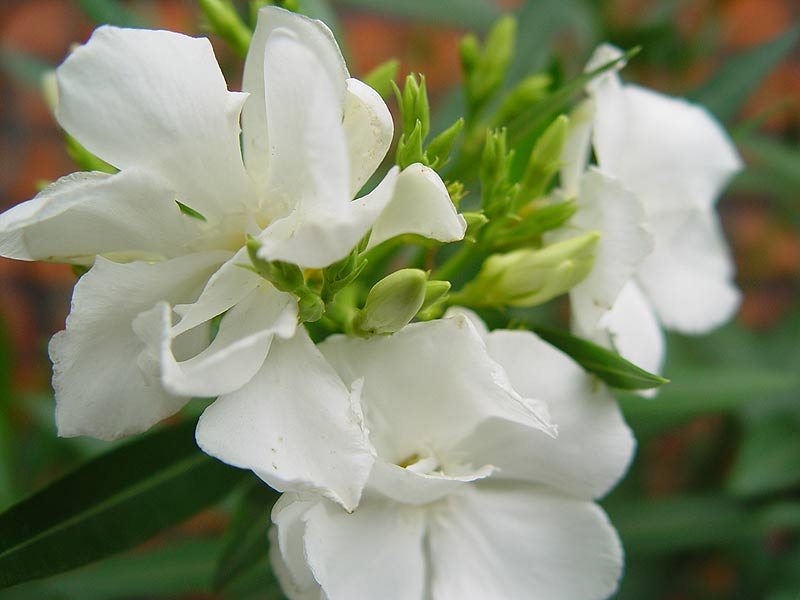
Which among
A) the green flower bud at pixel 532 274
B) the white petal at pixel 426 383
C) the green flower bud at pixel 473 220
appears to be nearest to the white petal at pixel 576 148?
the green flower bud at pixel 532 274

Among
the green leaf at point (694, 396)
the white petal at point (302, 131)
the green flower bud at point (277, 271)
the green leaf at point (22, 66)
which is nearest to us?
the white petal at point (302, 131)

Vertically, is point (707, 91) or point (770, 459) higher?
point (707, 91)

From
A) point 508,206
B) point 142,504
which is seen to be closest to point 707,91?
point 508,206

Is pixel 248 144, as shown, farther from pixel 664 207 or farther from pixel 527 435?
pixel 664 207

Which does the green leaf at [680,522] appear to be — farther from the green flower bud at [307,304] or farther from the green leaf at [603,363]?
the green flower bud at [307,304]

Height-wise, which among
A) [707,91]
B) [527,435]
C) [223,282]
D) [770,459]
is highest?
[223,282]

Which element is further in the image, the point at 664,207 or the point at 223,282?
the point at 664,207

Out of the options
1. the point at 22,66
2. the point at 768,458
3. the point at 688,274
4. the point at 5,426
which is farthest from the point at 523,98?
the point at 22,66

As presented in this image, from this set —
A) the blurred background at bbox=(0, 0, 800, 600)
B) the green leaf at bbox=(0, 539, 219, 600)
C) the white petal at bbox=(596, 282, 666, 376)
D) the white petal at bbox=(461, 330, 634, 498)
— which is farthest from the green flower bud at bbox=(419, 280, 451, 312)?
the green leaf at bbox=(0, 539, 219, 600)
